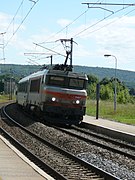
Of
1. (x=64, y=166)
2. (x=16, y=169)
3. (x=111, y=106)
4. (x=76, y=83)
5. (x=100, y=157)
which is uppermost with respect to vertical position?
(x=76, y=83)

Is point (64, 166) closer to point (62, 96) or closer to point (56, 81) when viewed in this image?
point (62, 96)

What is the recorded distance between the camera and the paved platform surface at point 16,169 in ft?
34.2

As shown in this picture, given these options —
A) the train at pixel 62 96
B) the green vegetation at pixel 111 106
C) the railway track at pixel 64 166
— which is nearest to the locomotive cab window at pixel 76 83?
the train at pixel 62 96

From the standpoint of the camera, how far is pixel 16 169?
37.7ft

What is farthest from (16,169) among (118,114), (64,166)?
(118,114)

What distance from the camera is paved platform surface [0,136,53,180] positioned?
10.4 m

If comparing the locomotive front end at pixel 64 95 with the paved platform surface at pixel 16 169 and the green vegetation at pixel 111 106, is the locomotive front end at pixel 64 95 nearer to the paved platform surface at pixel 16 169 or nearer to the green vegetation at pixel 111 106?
the green vegetation at pixel 111 106

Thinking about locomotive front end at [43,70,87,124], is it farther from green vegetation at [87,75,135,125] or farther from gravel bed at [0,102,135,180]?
green vegetation at [87,75,135,125]

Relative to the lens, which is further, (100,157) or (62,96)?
(62,96)

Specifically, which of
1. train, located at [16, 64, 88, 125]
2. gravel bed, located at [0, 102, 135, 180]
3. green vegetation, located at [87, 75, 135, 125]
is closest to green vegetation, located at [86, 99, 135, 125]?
green vegetation, located at [87, 75, 135, 125]

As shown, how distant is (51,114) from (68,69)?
10.2ft

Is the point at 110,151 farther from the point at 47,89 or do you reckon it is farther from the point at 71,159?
the point at 47,89

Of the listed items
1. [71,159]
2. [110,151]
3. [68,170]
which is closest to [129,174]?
[68,170]

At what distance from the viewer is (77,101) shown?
27359mm
